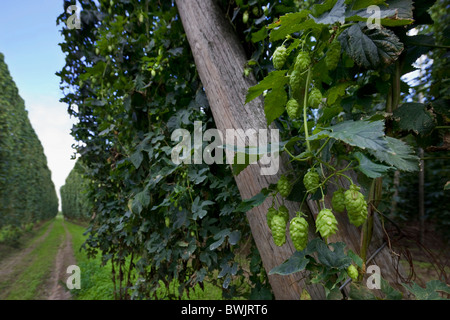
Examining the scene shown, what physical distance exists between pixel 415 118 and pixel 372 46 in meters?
0.20

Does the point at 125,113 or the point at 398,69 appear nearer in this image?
the point at 398,69

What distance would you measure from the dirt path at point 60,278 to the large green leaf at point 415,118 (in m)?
5.28

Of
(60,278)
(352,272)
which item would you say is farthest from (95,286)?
(352,272)

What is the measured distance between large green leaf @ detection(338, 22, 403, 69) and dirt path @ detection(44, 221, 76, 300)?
530 cm

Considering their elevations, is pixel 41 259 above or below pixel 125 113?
below

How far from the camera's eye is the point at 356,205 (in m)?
0.38

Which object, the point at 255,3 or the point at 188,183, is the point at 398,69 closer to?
the point at 255,3

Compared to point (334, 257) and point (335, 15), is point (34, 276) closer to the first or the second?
point (334, 257)

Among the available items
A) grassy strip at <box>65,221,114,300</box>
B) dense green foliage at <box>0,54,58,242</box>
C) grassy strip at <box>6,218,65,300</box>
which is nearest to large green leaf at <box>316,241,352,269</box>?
grassy strip at <box>65,221,114,300</box>

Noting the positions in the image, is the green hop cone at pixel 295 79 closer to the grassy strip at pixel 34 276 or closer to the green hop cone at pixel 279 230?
the green hop cone at pixel 279 230

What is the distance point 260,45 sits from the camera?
103 centimetres

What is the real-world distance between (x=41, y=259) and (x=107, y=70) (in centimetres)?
839

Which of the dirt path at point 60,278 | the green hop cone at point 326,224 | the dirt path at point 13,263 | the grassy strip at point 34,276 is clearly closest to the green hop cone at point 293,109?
the green hop cone at point 326,224
